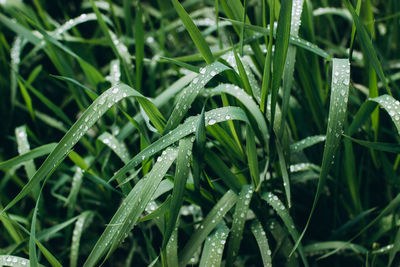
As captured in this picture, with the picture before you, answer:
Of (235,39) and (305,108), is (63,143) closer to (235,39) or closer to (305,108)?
(305,108)

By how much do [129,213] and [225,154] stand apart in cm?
33

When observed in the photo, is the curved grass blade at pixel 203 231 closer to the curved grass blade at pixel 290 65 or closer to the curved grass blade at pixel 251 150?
the curved grass blade at pixel 251 150

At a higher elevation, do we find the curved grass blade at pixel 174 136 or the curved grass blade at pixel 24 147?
the curved grass blade at pixel 174 136

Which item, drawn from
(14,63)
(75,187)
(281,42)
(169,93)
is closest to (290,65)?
(281,42)

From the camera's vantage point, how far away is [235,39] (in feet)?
4.66

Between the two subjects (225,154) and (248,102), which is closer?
(248,102)

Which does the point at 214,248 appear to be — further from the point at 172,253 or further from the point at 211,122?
the point at 211,122

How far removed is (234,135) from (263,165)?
11 cm

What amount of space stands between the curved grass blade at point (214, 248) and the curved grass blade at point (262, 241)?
73 millimetres

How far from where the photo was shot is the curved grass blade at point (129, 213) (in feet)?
2.47

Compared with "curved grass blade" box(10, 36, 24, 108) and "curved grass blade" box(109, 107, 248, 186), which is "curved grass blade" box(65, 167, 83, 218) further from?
"curved grass blade" box(10, 36, 24, 108)

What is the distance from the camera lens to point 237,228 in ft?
2.83

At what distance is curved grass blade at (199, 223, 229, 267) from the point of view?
0.81 meters

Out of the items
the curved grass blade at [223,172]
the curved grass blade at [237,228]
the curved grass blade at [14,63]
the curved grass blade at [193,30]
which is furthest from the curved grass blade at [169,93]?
the curved grass blade at [14,63]
